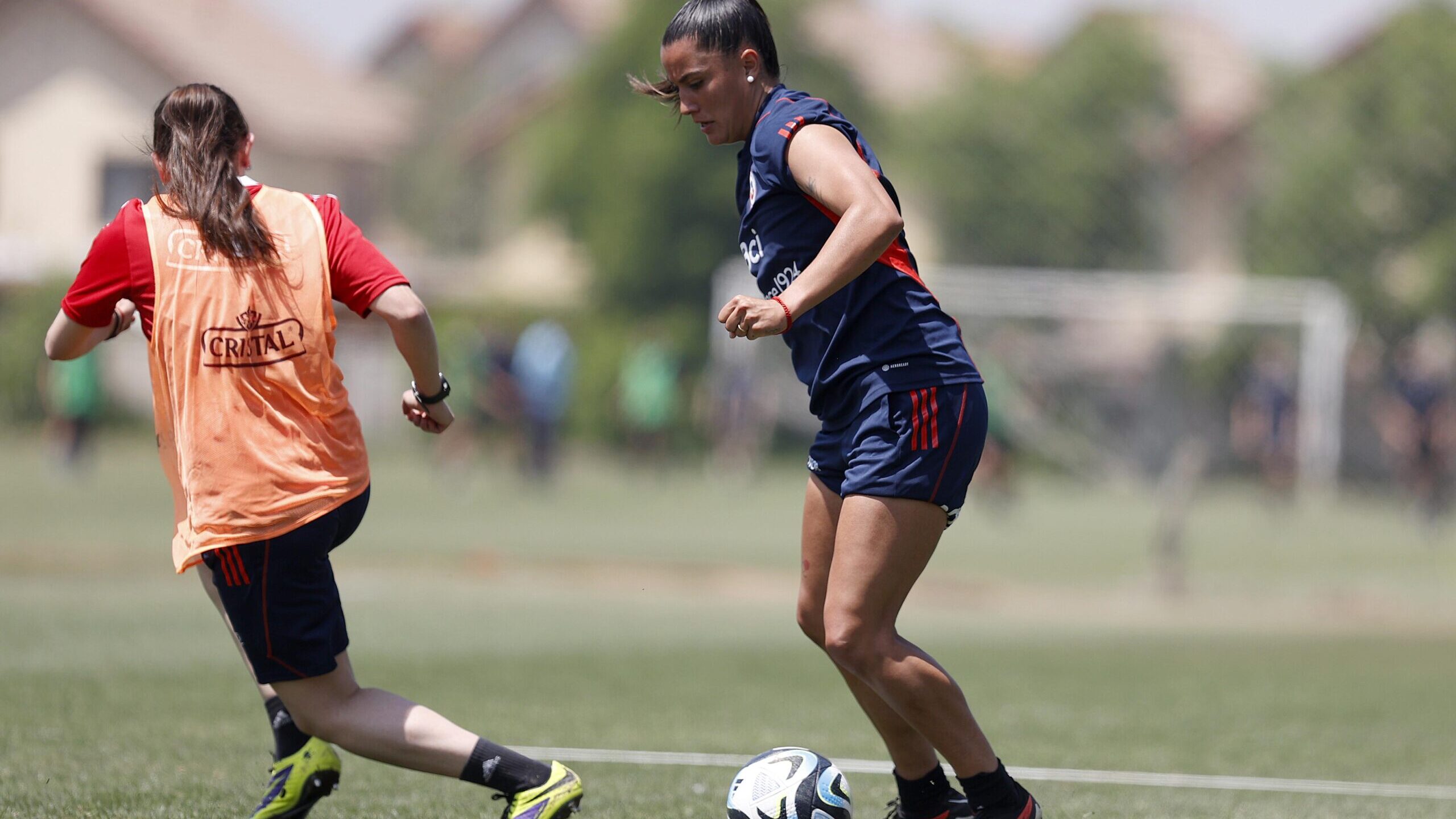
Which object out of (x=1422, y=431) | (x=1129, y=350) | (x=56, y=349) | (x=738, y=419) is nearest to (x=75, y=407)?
(x=738, y=419)

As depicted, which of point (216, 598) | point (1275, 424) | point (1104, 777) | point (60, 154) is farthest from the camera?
point (60, 154)

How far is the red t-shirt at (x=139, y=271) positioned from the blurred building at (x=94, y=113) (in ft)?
104

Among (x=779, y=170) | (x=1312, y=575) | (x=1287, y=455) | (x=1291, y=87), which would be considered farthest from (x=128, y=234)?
(x=1291, y=87)

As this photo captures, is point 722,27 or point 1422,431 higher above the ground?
point 722,27

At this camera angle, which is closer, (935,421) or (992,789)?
(935,421)

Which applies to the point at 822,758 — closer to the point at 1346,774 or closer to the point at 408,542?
the point at 1346,774

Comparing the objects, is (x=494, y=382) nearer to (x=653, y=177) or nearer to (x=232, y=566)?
(x=653, y=177)

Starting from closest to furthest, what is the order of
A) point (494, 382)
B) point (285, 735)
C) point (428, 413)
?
point (428, 413), point (285, 735), point (494, 382)

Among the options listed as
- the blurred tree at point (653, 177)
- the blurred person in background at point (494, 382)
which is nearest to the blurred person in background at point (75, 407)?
the blurred person in background at point (494, 382)

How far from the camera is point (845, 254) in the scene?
3807 millimetres

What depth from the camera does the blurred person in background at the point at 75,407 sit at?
2108cm

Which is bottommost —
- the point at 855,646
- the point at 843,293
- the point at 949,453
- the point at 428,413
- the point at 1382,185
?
the point at 855,646

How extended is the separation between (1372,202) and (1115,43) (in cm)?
641

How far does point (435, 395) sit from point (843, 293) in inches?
44.3
